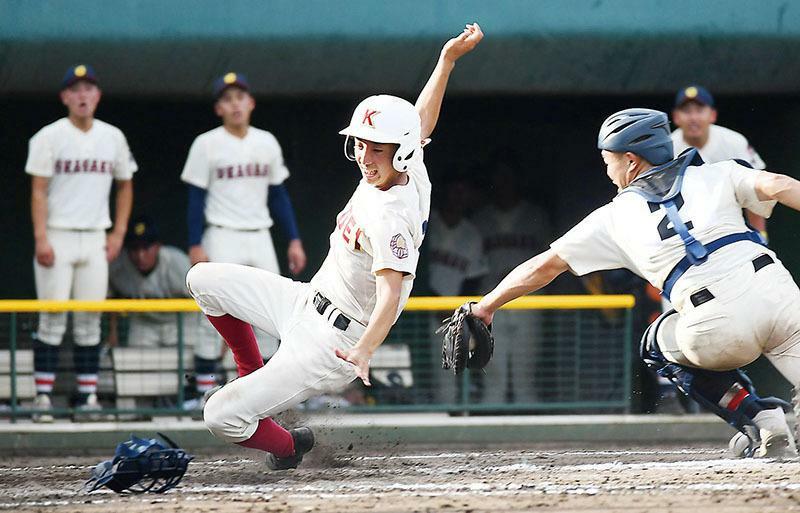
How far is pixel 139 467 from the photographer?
5.41 metres

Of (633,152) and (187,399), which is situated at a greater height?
(633,152)

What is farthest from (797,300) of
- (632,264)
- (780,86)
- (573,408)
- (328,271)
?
(780,86)

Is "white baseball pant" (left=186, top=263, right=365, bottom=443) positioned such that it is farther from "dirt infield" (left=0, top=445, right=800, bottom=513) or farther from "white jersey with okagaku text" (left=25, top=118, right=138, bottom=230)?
"white jersey with okagaku text" (left=25, top=118, right=138, bottom=230)

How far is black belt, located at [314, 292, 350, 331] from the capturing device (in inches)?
223

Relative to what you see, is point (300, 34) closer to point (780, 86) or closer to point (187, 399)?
point (187, 399)

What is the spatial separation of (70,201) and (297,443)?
265 cm

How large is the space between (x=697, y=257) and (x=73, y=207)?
395 centimetres

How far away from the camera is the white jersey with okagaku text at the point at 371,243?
17.5 feet

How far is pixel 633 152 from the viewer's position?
5.72 metres

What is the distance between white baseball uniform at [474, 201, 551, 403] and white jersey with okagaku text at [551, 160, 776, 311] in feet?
8.64

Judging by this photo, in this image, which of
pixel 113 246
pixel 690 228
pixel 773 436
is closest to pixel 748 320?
pixel 690 228

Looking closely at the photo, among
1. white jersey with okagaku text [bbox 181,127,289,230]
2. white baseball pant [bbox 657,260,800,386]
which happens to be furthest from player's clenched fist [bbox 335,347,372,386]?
white jersey with okagaku text [bbox 181,127,289,230]

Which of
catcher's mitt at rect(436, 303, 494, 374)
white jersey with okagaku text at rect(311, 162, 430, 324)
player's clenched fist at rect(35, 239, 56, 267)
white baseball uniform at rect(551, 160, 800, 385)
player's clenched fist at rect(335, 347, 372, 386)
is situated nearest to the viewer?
player's clenched fist at rect(335, 347, 372, 386)

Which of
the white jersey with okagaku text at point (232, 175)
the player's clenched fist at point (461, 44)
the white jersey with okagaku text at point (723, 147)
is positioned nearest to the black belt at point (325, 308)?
the player's clenched fist at point (461, 44)
